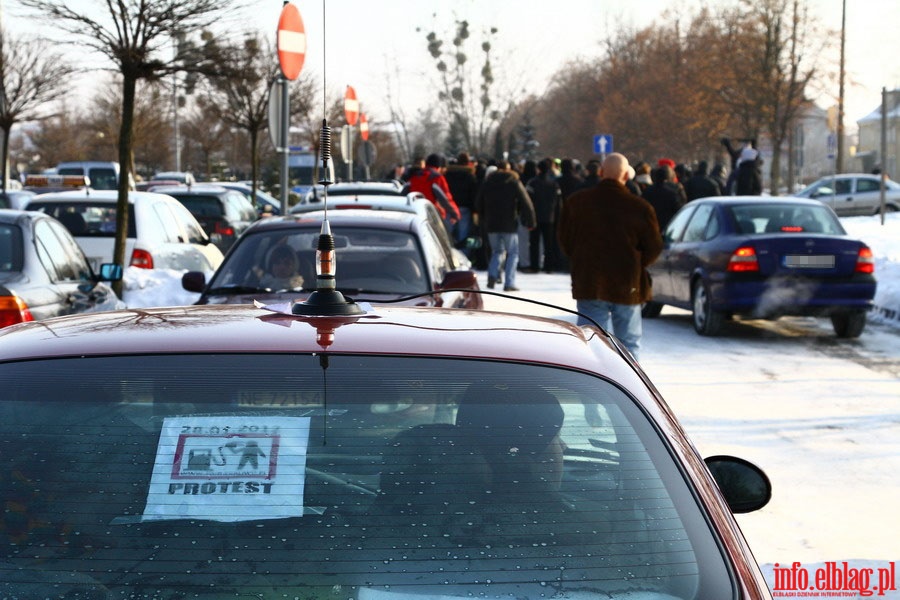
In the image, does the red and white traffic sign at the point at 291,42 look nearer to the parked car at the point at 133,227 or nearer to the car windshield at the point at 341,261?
the parked car at the point at 133,227

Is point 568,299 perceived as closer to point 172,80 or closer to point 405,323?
point 172,80

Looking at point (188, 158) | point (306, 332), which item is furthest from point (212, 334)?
point (188, 158)

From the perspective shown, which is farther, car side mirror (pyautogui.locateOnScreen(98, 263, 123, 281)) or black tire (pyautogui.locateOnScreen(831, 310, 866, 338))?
black tire (pyautogui.locateOnScreen(831, 310, 866, 338))

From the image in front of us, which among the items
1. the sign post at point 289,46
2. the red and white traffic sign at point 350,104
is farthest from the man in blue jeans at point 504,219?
the sign post at point 289,46

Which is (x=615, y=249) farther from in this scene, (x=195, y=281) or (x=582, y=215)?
(x=195, y=281)

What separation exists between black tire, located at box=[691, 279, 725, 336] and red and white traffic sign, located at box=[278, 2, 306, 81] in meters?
4.73

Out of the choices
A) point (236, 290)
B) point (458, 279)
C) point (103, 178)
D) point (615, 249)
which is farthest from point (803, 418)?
point (103, 178)

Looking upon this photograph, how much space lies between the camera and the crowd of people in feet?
31.4

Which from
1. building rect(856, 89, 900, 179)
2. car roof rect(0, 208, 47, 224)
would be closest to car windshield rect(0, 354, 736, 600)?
car roof rect(0, 208, 47, 224)

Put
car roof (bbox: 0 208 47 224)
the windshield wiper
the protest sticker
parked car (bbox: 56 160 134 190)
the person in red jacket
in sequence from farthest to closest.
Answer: parked car (bbox: 56 160 134 190)
the person in red jacket
car roof (bbox: 0 208 47 224)
the windshield wiper
the protest sticker

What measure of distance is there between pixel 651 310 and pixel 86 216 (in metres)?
6.70

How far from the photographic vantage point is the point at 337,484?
2.39 m

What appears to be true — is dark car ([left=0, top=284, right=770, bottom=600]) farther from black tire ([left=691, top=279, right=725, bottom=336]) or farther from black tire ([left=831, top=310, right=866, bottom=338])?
black tire ([left=831, top=310, right=866, bottom=338])

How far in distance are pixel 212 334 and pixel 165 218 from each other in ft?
43.6
